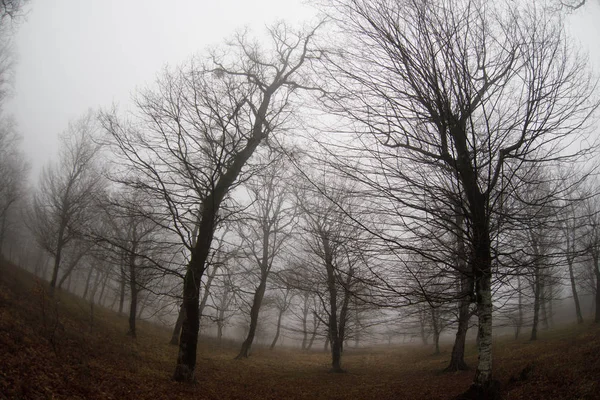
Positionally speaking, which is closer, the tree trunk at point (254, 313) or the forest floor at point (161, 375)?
the forest floor at point (161, 375)

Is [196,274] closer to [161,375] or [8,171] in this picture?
[161,375]

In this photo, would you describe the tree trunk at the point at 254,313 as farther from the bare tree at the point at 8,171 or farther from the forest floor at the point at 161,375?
the bare tree at the point at 8,171

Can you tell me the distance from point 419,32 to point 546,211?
319cm

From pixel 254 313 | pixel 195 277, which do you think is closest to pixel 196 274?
pixel 195 277

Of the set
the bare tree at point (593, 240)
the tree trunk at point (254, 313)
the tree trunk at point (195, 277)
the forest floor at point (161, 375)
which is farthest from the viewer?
the tree trunk at point (254, 313)

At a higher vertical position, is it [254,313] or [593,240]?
[593,240]

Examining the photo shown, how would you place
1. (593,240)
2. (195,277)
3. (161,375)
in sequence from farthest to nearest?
(593,240)
(161,375)
(195,277)

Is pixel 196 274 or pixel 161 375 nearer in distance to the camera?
pixel 196 274

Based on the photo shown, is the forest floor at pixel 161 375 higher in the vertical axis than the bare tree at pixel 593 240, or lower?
lower

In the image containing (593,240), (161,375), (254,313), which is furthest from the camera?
(254,313)

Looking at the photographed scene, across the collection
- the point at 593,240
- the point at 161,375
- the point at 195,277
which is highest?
the point at 593,240

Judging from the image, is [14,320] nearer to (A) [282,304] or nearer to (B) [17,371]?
(B) [17,371]

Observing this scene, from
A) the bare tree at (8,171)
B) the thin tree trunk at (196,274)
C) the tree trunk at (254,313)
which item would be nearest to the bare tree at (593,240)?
the thin tree trunk at (196,274)

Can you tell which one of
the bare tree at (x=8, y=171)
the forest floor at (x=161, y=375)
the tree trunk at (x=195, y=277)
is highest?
the bare tree at (x=8, y=171)
